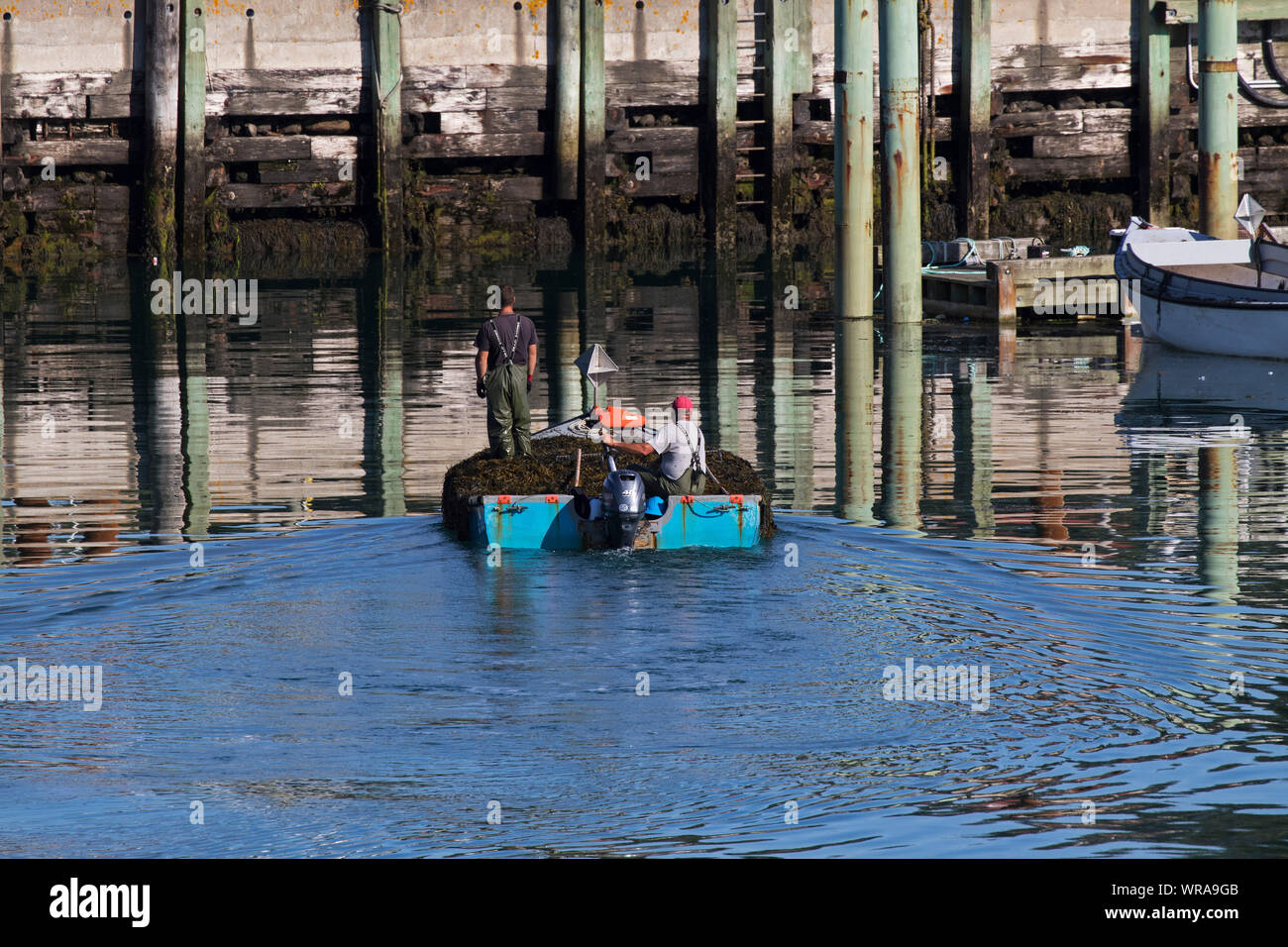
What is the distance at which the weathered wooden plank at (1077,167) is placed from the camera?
3641cm

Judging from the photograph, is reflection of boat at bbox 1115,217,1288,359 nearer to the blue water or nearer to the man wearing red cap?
the blue water

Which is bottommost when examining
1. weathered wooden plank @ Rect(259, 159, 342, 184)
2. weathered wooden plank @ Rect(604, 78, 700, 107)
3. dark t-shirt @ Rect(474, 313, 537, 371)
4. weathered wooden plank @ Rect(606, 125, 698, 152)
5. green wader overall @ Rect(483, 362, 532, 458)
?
green wader overall @ Rect(483, 362, 532, 458)

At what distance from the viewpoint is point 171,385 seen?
22578mm

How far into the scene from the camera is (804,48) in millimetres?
35000

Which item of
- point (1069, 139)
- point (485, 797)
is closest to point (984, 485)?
point (485, 797)

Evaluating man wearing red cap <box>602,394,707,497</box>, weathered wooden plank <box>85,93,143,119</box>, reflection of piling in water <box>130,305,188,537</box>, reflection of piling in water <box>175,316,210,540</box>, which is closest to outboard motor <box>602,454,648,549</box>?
man wearing red cap <box>602,394,707,497</box>

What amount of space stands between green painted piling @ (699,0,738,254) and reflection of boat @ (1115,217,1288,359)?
31.9 feet

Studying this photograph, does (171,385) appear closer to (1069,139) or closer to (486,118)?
(486,118)

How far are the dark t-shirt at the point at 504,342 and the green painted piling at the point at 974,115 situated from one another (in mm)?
21503

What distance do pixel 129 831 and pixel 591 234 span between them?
87.9ft

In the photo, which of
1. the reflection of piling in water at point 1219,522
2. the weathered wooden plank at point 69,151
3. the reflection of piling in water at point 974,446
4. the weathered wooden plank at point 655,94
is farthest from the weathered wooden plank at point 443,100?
the reflection of piling in water at point 1219,522

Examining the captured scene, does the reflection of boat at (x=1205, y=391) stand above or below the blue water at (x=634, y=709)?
above

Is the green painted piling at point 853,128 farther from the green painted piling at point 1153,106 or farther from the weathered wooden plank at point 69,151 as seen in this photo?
the weathered wooden plank at point 69,151

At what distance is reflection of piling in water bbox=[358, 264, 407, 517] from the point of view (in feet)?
52.9
